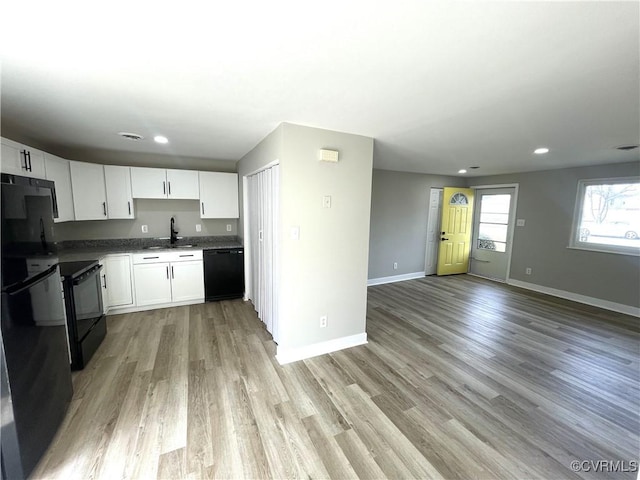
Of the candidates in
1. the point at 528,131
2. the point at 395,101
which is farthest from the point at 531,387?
the point at 395,101

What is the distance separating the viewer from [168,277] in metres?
3.80

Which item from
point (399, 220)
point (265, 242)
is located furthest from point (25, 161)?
point (399, 220)

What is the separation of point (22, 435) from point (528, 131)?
174 inches

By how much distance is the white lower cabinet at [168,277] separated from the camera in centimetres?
366

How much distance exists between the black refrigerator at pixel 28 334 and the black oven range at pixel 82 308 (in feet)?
2.04

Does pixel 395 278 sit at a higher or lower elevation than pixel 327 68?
lower

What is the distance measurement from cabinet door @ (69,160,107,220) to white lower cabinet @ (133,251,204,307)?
83 cm

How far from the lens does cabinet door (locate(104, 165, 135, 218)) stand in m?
3.66

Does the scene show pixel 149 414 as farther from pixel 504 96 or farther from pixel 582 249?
pixel 582 249

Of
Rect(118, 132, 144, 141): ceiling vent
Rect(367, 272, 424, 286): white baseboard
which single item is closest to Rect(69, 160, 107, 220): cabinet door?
Rect(118, 132, 144, 141): ceiling vent

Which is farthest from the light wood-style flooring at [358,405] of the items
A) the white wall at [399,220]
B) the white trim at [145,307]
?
the white wall at [399,220]

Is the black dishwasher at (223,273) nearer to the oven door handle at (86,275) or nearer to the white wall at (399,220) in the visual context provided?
the oven door handle at (86,275)

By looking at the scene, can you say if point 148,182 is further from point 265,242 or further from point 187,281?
point 265,242

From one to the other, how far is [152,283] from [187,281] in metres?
0.45
